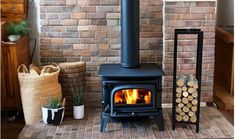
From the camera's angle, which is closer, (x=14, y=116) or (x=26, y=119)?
(x=26, y=119)

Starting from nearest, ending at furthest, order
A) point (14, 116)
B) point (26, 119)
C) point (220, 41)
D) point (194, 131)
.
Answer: point (194, 131)
point (26, 119)
point (14, 116)
point (220, 41)

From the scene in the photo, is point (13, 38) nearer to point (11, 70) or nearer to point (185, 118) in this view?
point (11, 70)

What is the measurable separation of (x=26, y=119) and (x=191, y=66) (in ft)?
Answer: 5.61

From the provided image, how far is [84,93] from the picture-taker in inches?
158

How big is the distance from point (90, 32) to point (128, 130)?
1.09 metres

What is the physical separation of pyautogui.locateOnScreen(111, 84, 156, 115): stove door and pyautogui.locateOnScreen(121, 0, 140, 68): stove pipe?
270mm

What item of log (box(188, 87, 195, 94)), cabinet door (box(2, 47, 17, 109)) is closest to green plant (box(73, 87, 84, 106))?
cabinet door (box(2, 47, 17, 109))

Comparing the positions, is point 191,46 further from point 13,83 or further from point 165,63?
point 13,83

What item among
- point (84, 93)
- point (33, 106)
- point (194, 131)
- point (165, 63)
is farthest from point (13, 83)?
point (194, 131)

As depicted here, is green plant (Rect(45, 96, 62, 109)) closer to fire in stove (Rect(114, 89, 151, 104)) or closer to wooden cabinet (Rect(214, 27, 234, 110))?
fire in stove (Rect(114, 89, 151, 104))

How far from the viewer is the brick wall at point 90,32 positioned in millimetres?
3840

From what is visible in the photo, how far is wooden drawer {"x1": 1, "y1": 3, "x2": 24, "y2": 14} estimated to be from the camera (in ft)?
12.3

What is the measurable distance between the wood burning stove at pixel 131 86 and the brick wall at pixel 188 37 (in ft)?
1.51

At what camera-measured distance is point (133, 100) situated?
11.2ft
